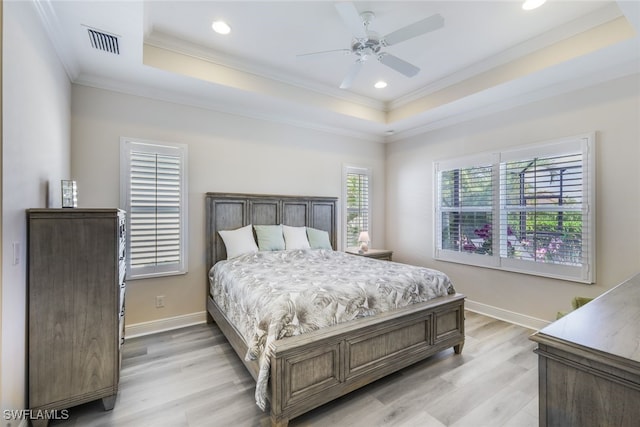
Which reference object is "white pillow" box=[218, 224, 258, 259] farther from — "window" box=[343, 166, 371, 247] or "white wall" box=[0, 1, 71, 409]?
"window" box=[343, 166, 371, 247]

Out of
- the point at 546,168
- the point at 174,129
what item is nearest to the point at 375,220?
the point at 546,168

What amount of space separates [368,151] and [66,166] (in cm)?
419

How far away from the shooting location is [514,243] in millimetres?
3658

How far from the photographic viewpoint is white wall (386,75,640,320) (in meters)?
2.84

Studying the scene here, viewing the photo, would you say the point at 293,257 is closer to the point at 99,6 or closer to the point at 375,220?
the point at 375,220

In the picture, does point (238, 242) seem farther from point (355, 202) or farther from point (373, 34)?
point (373, 34)

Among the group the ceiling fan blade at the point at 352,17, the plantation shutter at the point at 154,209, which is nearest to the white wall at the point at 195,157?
the plantation shutter at the point at 154,209

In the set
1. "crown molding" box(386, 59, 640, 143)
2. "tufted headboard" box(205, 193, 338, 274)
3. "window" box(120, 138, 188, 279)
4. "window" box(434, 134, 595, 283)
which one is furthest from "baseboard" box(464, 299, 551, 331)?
"window" box(120, 138, 188, 279)

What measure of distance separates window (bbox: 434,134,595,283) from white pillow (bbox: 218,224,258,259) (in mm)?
2866

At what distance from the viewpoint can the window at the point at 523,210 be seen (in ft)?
10.2

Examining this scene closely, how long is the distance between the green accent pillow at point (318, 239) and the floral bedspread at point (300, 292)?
69cm

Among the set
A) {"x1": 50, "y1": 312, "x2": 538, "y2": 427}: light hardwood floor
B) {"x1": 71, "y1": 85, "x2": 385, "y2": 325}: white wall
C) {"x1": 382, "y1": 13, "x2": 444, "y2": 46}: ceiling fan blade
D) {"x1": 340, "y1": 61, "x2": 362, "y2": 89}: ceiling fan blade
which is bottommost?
{"x1": 50, "y1": 312, "x2": 538, "y2": 427}: light hardwood floor

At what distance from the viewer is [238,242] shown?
3.59 m

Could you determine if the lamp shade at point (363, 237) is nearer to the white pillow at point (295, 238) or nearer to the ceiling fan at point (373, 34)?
the white pillow at point (295, 238)
